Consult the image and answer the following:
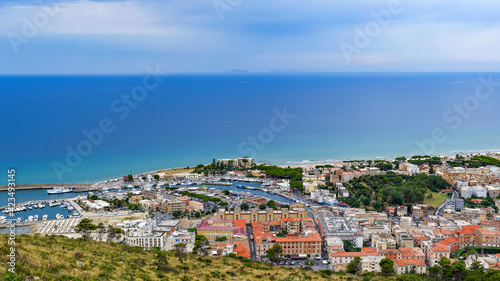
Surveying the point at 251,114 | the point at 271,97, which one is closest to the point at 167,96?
the point at 271,97

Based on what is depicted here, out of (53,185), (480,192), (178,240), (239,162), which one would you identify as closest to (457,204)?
(480,192)

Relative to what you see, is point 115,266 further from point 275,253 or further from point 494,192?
point 494,192

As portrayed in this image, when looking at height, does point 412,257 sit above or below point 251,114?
below

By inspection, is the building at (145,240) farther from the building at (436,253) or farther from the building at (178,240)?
the building at (436,253)

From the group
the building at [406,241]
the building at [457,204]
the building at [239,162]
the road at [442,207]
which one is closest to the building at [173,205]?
the building at [239,162]

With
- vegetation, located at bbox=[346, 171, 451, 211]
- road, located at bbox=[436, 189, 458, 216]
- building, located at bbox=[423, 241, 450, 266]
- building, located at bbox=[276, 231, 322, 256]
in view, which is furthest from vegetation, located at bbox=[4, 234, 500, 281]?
vegetation, located at bbox=[346, 171, 451, 211]

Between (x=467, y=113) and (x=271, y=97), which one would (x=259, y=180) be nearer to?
(x=467, y=113)

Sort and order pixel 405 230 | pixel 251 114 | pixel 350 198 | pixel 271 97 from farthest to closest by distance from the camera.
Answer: pixel 271 97, pixel 251 114, pixel 350 198, pixel 405 230
